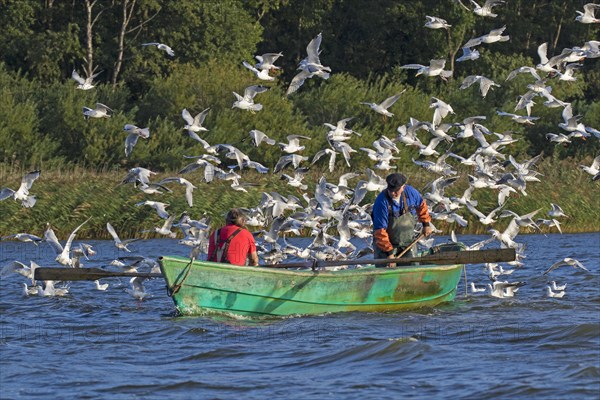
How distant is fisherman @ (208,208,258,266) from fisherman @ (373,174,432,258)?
147 cm

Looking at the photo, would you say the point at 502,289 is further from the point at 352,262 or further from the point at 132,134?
the point at 132,134

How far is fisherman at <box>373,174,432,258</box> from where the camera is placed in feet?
55.0

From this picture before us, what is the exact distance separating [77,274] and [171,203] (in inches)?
504

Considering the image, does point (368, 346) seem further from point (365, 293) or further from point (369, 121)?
point (369, 121)

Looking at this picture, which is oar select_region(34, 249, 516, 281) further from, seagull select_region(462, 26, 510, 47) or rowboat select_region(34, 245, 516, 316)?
seagull select_region(462, 26, 510, 47)

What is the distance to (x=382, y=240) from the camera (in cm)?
1720

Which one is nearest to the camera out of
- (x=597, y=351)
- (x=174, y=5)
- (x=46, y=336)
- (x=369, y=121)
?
(x=597, y=351)

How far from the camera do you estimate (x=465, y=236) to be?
1164 inches

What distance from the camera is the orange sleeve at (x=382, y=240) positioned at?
17062 millimetres

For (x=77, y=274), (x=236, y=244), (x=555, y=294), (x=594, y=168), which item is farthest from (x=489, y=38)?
(x=77, y=274)

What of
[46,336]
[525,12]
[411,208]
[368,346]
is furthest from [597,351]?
[525,12]

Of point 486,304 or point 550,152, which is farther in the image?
point 550,152

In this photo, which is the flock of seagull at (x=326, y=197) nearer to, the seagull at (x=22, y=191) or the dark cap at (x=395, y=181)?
the seagull at (x=22, y=191)

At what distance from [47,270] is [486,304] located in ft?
18.2
